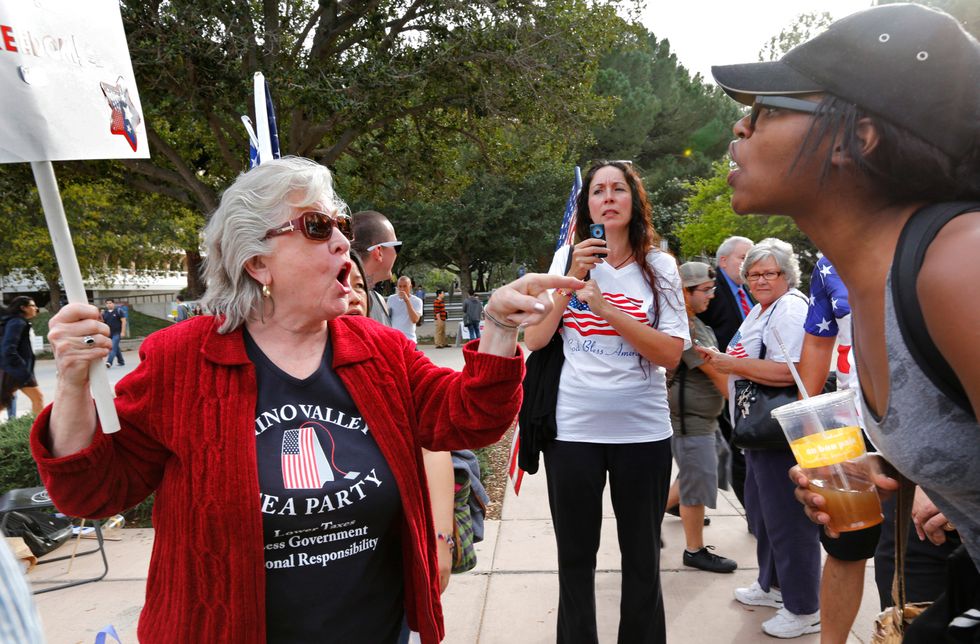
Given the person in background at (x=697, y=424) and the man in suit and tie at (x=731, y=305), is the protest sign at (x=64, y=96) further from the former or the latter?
the man in suit and tie at (x=731, y=305)

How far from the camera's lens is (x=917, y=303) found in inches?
41.4

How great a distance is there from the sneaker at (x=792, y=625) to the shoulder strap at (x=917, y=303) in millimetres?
2690

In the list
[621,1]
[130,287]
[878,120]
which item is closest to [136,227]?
[130,287]

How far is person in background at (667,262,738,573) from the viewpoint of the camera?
4070 mm

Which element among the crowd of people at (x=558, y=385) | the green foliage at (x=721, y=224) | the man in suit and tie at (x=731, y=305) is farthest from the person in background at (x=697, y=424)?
the green foliage at (x=721, y=224)

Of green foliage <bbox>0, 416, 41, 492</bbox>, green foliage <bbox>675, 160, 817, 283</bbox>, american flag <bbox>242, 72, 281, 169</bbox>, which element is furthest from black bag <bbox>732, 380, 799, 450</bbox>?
green foliage <bbox>675, 160, 817, 283</bbox>

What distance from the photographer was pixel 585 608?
274 centimetres

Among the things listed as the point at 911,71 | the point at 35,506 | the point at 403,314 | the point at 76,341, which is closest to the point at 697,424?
the point at 403,314

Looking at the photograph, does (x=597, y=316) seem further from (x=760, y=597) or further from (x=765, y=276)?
(x=760, y=597)

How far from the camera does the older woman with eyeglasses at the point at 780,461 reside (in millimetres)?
3238

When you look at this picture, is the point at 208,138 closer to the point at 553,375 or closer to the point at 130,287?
the point at 553,375

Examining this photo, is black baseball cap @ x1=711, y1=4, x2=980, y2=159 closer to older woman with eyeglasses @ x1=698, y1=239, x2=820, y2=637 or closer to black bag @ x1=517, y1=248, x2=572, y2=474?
black bag @ x1=517, y1=248, x2=572, y2=474

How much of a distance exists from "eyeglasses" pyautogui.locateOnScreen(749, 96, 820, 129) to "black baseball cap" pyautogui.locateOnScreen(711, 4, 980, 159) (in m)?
0.04

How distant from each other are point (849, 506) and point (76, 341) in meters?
2.04
